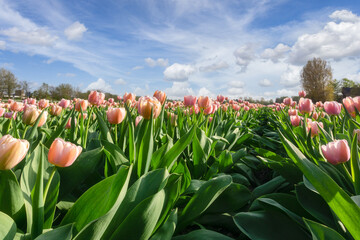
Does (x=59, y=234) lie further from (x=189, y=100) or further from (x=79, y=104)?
(x=189, y=100)

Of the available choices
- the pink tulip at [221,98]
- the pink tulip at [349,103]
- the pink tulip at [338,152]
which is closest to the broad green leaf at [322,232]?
the pink tulip at [338,152]

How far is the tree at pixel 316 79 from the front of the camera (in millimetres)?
36844

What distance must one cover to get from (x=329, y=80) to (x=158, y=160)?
43.0 metres

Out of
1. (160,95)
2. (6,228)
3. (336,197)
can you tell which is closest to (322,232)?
(336,197)

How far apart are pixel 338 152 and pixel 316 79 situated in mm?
42042

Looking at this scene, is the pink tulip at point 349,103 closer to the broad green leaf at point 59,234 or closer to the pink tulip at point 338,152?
the pink tulip at point 338,152

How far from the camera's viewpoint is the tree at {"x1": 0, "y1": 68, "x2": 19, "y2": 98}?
1704 inches

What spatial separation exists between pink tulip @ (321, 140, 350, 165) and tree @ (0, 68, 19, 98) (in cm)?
5117

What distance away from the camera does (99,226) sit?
Result: 2.06 ft

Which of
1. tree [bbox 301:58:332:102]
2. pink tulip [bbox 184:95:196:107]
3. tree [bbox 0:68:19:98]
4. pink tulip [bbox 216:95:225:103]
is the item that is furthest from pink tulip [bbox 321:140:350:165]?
tree [bbox 0:68:19:98]

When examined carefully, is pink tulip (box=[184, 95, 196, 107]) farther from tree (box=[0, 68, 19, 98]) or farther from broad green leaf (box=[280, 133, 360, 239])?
tree (box=[0, 68, 19, 98])

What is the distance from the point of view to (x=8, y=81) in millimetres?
43969

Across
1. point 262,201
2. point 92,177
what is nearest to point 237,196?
point 262,201

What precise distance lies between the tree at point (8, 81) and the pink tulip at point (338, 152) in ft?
168
